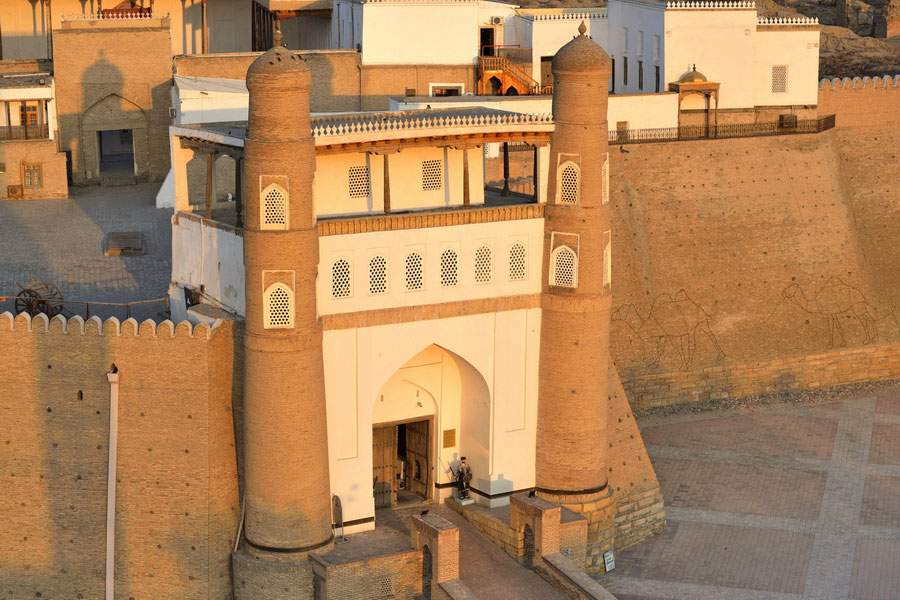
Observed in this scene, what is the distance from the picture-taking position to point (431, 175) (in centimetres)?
3070

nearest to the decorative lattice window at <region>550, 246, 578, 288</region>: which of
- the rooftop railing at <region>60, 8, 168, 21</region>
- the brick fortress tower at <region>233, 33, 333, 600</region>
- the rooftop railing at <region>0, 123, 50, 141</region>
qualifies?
the brick fortress tower at <region>233, 33, 333, 600</region>

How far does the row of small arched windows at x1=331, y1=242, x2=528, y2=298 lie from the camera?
28562 millimetres

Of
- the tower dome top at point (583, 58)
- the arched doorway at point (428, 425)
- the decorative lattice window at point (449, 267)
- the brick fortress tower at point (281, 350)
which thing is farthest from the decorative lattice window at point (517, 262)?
the brick fortress tower at point (281, 350)

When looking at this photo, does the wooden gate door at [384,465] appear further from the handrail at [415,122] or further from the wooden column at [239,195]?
the handrail at [415,122]

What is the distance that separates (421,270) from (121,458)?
19.9 feet

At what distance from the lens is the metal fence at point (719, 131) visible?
43.2m

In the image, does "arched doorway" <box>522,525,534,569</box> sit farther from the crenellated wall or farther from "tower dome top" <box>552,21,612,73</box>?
the crenellated wall

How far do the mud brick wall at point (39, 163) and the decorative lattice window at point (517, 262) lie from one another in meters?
15.1

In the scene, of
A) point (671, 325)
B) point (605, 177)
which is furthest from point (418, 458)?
point (671, 325)

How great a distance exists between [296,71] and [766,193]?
18852 millimetres

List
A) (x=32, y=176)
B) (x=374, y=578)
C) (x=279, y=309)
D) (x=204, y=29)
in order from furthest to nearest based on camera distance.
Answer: (x=204, y=29), (x=32, y=176), (x=374, y=578), (x=279, y=309)

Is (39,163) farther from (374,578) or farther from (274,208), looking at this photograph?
(374,578)

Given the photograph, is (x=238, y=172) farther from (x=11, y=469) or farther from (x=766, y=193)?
(x=766, y=193)

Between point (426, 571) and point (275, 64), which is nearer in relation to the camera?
point (275, 64)
